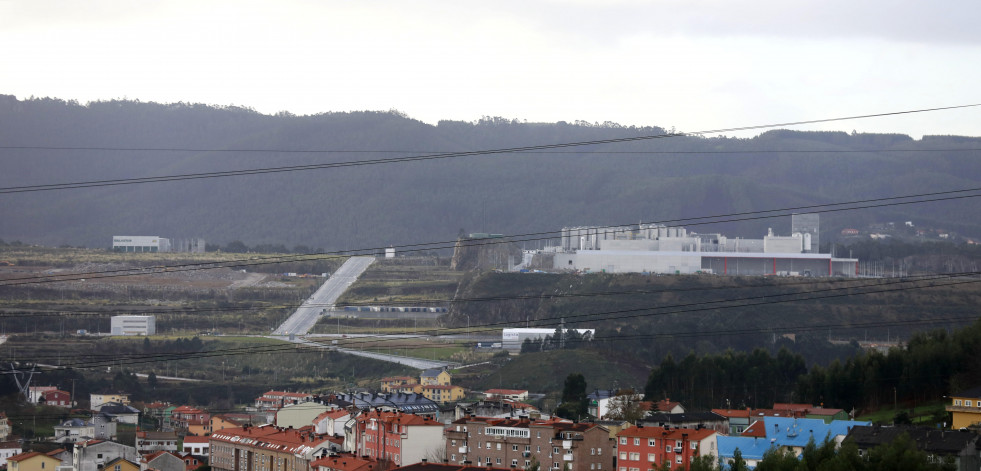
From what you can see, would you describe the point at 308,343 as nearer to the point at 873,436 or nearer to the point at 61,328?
the point at 61,328

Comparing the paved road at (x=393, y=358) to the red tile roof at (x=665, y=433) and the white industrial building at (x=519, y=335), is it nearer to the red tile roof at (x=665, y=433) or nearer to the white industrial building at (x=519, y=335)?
the white industrial building at (x=519, y=335)

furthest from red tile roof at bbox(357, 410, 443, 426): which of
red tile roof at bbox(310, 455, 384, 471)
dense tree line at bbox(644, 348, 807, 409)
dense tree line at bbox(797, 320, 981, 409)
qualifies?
dense tree line at bbox(797, 320, 981, 409)

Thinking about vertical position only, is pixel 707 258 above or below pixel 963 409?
above

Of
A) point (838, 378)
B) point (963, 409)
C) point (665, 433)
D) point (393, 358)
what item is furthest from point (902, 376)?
point (393, 358)

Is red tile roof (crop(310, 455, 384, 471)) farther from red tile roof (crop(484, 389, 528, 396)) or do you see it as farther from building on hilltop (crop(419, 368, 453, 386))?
building on hilltop (crop(419, 368, 453, 386))

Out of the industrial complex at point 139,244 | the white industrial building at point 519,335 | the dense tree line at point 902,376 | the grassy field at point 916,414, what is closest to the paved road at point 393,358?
the white industrial building at point 519,335

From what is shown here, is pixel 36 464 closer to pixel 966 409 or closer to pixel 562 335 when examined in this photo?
pixel 966 409
